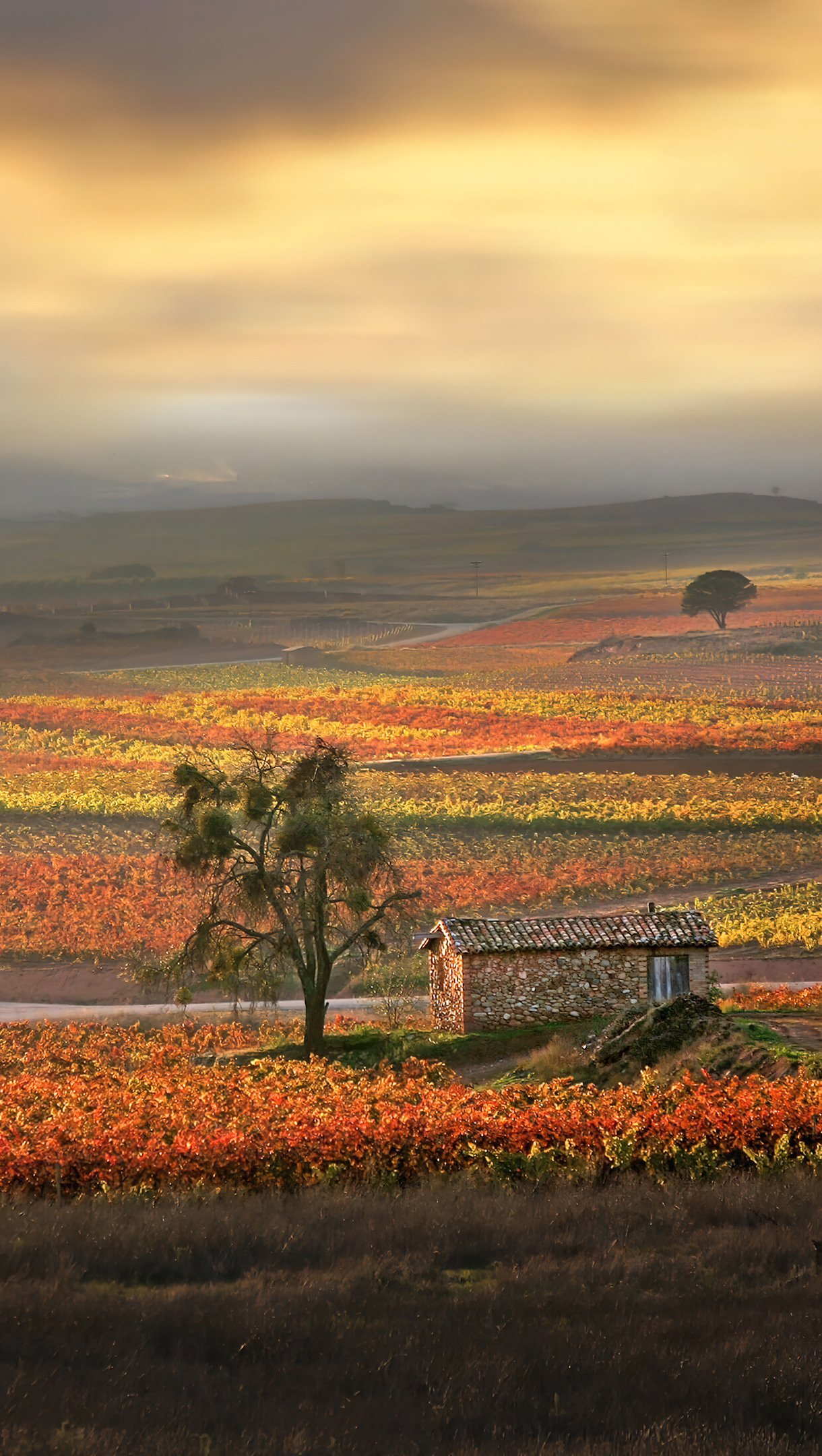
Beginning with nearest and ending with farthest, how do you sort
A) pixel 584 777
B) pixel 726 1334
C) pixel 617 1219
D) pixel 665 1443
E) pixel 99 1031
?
pixel 665 1443 < pixel 726 1334 < pixel 617 1219 < pixel 99 1031 < pixel 584 777

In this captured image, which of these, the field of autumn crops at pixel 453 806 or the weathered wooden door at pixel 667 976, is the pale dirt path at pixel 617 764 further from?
the weathered wooden door at pixel 667 976

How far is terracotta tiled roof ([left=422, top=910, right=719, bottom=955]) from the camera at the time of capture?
30.8 metres

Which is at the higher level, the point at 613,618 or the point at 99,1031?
the point at 613,618

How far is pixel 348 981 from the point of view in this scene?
40719 mm

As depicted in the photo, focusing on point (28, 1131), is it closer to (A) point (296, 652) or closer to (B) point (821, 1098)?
(B) point (821, 1098)

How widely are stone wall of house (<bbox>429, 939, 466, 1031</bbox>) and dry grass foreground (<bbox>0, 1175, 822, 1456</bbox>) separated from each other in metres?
18.6

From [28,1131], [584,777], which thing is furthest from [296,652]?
[28,1131]

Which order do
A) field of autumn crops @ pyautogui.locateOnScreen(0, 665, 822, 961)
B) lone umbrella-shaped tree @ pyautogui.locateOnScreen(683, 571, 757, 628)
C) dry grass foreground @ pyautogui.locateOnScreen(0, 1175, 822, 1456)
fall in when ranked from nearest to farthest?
1. dry grass foreground @ pyautogui.locateOnScreen(0, 1175, 822, 1456)
2. field of autumn crops @ pyautogui.locateOnScreen(0, 665, 822, 961)
3. lone umbrella-shaped tree @ pyautogui.locateOnScreen(683, 571, 757, 628)

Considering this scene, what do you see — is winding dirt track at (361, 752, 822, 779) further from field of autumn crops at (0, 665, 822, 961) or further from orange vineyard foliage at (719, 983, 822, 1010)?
orange vineyard foliage at (719, 983, 822, 1010)

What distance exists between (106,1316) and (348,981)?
1269 inches

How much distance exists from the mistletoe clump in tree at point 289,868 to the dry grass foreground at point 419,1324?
17138 mm

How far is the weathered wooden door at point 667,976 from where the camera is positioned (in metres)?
31.2

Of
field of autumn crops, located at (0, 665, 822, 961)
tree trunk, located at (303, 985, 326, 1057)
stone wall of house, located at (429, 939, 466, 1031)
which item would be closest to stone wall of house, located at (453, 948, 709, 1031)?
stone wall of house, located at (429, 939, 466, 1031)

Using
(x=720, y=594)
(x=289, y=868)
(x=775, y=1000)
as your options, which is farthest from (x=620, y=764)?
(x=720, y=594)
